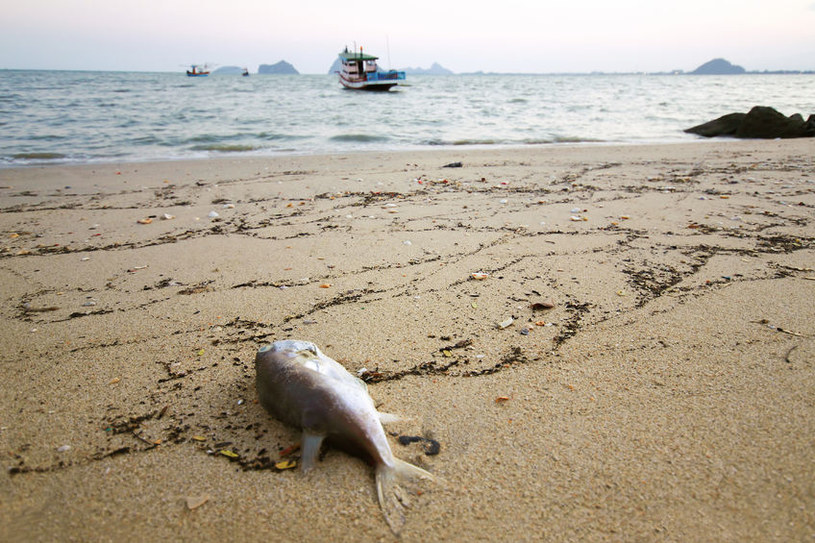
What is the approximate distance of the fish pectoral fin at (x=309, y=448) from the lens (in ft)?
5.68

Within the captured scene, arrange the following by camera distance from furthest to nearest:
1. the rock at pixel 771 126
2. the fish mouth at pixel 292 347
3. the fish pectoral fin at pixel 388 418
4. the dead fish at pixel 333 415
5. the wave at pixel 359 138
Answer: the wave at pixel 359 138, the rock at pixel 771 126, the fish mouth at pixel 292 347, the fish pectoral fin at pixel 388 418, the dead fish at pixel 333 415

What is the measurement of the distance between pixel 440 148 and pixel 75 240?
27.8ft

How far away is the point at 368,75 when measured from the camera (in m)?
38.2

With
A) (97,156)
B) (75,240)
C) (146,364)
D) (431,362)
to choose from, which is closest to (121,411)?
(146,364)

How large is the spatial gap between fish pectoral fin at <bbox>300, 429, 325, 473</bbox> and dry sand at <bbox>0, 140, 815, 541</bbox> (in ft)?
0.15

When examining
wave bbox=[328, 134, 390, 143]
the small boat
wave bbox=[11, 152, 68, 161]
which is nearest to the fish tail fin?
wave bbox=[11, 152, 68, 161]

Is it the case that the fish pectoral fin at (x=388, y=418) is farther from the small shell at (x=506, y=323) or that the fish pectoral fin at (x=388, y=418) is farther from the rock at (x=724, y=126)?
the rock at (x=724, y=126)

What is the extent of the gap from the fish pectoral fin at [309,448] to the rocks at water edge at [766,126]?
51.5 feet

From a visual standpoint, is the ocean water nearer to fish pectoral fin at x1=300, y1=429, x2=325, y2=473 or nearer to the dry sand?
the dry sand

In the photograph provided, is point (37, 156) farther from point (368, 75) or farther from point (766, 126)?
point (368, 75)

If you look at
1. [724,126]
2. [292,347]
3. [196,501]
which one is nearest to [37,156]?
[292,347]

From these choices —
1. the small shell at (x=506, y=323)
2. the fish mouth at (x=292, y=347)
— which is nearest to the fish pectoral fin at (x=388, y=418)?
→ the fish mouth at (x=292, y=347)

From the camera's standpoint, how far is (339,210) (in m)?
5.12

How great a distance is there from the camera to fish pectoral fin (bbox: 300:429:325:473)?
5.68 ft
